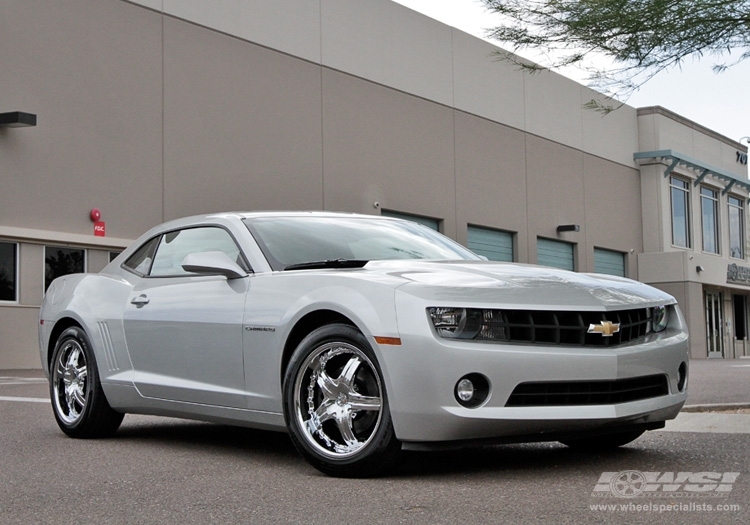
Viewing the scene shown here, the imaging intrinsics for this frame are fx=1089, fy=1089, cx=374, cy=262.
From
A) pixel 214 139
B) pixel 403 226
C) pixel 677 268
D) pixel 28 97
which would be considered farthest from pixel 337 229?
pixel 677 268

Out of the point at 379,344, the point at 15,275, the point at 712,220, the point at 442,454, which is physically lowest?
the point at 442,454

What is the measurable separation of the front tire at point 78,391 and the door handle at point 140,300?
1.90ft

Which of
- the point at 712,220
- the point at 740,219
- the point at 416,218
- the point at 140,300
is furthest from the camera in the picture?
the point at 740,219

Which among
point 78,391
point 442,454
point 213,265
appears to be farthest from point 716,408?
point 78,391

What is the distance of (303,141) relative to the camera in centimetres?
2836

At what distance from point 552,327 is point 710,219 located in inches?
1899

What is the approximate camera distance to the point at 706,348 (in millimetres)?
46000

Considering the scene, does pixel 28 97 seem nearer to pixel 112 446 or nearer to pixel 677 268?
pixel 112 446

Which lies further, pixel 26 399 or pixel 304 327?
pixel 26 399

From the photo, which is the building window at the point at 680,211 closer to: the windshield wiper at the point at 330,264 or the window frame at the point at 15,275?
the window frame at the point at 15,275

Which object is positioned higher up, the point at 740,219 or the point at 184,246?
the point at 740,219

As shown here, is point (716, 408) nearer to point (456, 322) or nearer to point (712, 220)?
point (456, 322)

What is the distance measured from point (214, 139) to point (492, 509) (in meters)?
22.0

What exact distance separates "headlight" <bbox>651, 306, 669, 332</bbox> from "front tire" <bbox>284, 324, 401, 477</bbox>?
161 cm
